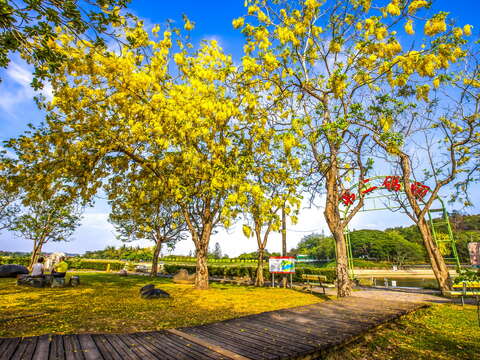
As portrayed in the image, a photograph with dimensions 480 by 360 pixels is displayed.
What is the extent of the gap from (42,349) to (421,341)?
6810mm

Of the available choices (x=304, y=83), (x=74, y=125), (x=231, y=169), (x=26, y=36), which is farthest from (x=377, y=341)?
(x=74, y=125)

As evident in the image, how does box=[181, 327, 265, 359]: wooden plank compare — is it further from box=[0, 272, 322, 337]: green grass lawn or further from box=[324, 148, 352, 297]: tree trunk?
box=[324, 148, 352, 297]: tree trunk

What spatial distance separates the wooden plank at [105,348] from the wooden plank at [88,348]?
0.17ft

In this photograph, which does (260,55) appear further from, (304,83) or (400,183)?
(400,183)

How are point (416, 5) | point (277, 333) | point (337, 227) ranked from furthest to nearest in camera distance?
point (337, 227) < point (416, 5) < point (277, 333)

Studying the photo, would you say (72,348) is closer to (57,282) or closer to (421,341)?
(421,341)

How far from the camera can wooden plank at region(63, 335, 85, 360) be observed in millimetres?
3525

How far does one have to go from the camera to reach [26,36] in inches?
169

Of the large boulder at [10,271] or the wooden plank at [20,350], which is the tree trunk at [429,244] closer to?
the wooden plank at [20,350]

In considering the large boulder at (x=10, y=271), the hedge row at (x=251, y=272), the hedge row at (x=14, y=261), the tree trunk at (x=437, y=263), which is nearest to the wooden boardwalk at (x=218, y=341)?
the tree trunk at (x=437, y=263)

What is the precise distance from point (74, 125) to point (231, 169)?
611 cm

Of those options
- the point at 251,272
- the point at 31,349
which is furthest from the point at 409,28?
the point at 251,272

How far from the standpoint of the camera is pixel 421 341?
561cm

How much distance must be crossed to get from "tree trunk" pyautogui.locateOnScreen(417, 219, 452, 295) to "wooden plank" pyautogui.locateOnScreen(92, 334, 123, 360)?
14.8 metres
